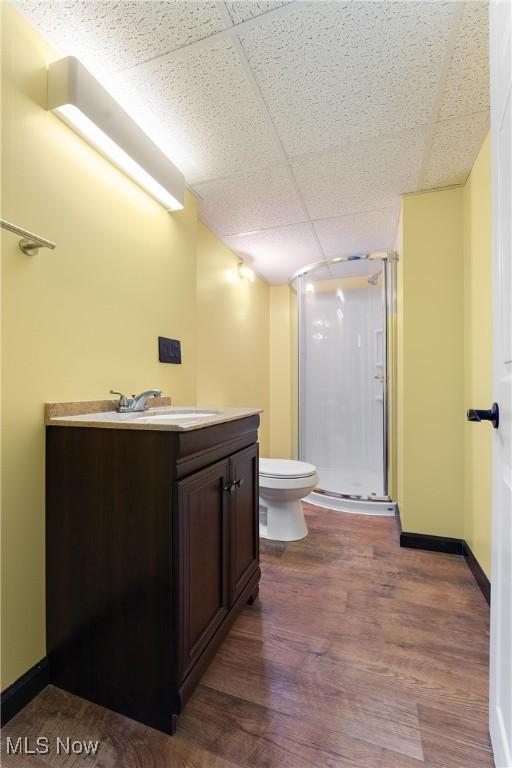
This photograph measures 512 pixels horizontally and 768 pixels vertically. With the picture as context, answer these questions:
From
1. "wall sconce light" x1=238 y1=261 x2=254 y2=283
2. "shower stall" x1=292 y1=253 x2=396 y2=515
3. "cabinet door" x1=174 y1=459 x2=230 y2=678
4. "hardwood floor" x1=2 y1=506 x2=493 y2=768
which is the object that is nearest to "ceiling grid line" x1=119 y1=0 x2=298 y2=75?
"cabinet door" x1=174 y1=459 x2=230 y2=678

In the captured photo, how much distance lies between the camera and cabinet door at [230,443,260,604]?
51.6 inches

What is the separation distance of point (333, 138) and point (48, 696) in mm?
2422

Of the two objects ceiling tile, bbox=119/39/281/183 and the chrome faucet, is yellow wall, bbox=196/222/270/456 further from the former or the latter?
the chrome faucet

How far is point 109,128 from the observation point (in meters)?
1.26

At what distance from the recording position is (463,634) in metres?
1.34

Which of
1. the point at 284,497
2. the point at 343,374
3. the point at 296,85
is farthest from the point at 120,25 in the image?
the point at 343,374

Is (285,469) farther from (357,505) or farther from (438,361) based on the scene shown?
(438,361)

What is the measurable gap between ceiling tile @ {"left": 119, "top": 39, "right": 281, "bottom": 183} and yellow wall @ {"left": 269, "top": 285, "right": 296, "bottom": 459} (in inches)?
78.4

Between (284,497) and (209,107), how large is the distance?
6.65 feet

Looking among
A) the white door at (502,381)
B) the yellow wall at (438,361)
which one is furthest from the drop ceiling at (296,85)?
the white door at (502,381)

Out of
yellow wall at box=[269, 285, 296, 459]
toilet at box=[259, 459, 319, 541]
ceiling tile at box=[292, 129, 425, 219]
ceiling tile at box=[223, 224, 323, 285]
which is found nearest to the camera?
ceiling tile at box=[292, 129, 425, 219]

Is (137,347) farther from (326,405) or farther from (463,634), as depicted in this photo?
(326,405)

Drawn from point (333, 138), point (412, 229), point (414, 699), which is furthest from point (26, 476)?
point (412, 229)

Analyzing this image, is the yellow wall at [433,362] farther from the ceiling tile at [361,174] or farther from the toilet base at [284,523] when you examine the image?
the toilet base at [284,523]
